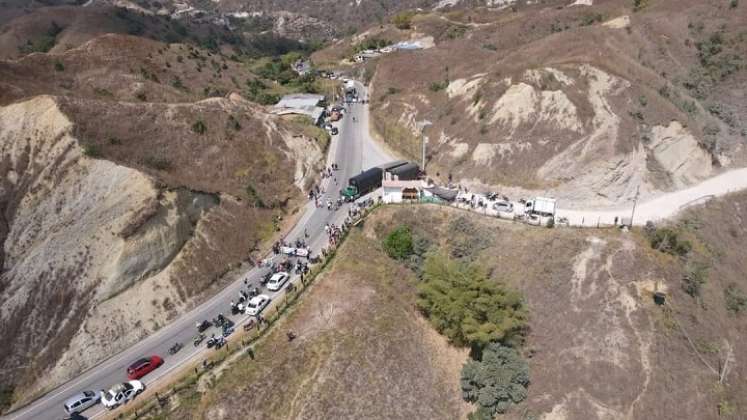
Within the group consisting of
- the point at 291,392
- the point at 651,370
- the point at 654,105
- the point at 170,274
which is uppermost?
the point at 654,105

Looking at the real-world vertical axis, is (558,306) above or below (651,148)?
below

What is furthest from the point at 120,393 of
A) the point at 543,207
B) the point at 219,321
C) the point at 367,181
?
the point at 543,207

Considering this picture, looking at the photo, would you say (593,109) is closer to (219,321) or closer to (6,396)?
A: (219,321)

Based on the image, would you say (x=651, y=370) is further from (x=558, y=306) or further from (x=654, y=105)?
(x=654, y=105)

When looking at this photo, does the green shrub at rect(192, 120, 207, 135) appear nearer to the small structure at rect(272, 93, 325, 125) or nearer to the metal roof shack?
the small structure at rect(272, 93, 325, 125)

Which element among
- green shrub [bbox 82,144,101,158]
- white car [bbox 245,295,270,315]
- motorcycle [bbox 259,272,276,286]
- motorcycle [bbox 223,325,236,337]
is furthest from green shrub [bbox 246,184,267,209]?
motorcycle [bbox 223,325,236,337]

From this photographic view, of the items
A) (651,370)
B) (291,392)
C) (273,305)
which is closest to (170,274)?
(273,305)

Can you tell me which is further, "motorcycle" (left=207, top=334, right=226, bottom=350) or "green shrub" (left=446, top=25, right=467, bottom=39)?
"green shrub" (left=446, top=25, right=467, bottom=39)
